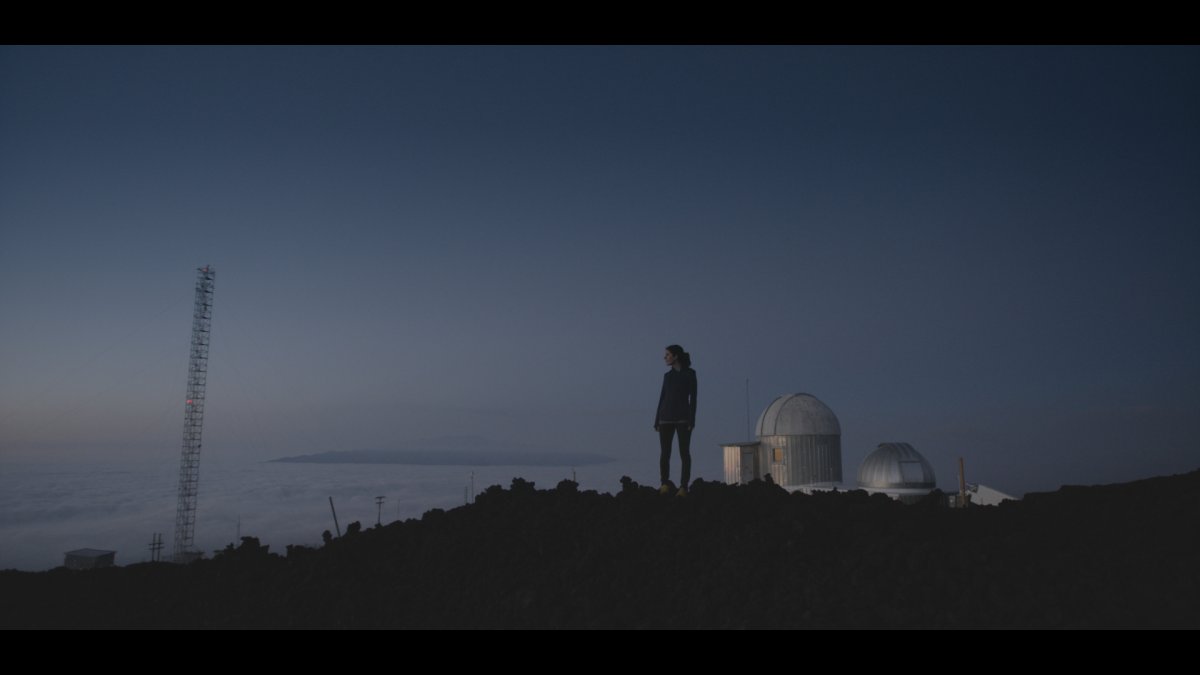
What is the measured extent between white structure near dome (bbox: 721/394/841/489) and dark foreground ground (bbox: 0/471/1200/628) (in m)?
20.8

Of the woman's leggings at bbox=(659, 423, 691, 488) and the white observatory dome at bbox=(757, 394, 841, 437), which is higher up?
the white observatory dome at bbox=(757, 394, 841, 437)

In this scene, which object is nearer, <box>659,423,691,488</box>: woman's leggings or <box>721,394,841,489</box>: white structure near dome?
<box>659,423,691,488</box>: woman's leggings

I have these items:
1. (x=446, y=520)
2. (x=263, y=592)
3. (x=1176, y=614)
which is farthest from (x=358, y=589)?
(x=1176, y=614)

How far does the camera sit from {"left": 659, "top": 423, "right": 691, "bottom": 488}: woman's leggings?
13.1m

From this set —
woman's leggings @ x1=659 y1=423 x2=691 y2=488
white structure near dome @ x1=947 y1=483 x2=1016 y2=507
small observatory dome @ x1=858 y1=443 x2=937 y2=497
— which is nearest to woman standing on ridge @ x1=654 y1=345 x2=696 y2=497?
woman's leggings @ x1=659 y1=423 x2=691 y2=488

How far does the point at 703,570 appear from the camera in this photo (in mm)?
10664

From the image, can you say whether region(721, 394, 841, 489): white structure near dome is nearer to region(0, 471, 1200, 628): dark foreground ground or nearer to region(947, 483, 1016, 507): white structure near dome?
region(947, 483, 1016, 507): white structure near dome

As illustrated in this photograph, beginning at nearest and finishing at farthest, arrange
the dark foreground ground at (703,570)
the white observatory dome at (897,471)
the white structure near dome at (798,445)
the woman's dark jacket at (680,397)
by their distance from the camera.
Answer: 1. the dark foreground ground at (703,570)
2. the woman's dark jacket at (680,397)
3. the white structure near dome at (798,445)
4. the white observatory dome at (897,471)

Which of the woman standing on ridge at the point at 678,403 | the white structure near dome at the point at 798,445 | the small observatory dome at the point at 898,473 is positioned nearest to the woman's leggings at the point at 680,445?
the woman standing on ridge at the point at 678,403

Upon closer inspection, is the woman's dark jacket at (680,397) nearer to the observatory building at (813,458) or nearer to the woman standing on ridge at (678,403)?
the woman standing on ridge at (678,403)

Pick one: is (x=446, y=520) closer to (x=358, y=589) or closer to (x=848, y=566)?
(x=358, y=589)

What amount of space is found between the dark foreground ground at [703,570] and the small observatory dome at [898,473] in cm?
2174

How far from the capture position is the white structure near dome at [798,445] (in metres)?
34.3
